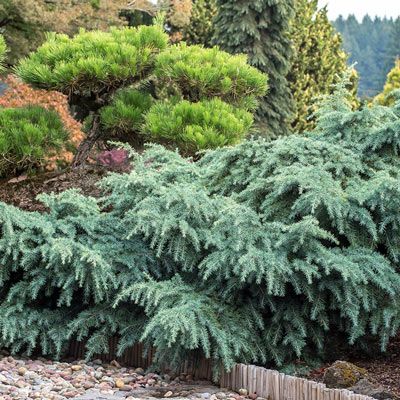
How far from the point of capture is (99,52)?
6.63 m

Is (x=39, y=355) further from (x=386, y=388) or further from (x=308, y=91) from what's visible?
(x=308, y=91)

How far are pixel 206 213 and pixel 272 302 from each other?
0.61 meters

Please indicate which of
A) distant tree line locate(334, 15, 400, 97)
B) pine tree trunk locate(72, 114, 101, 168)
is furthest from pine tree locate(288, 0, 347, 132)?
distant tree line locate(334, 15, 400, 97)

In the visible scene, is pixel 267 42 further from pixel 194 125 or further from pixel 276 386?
pixel 276 386

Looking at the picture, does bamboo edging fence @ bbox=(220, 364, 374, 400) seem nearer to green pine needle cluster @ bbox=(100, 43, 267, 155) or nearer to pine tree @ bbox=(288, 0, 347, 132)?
green pine needle cluster @ bbox=(100, 43, 267, 155)

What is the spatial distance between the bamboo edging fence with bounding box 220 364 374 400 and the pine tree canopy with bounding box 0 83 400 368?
103mm

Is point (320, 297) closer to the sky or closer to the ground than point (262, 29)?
closer to the ground

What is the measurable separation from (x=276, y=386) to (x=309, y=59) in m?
10.5

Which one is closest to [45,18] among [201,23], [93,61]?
[201,23]

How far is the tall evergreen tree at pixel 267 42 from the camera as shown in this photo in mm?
12508

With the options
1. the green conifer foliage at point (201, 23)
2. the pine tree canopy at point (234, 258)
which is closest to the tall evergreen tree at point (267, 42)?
the green conifer foliage at point (201, 23)

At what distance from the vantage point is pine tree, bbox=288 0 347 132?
43.2ft

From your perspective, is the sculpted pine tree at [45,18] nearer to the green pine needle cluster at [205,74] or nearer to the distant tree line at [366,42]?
the green pine needle cluster at [205,74]

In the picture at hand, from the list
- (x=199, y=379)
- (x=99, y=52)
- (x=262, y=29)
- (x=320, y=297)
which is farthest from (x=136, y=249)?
(x=262, y=29)
